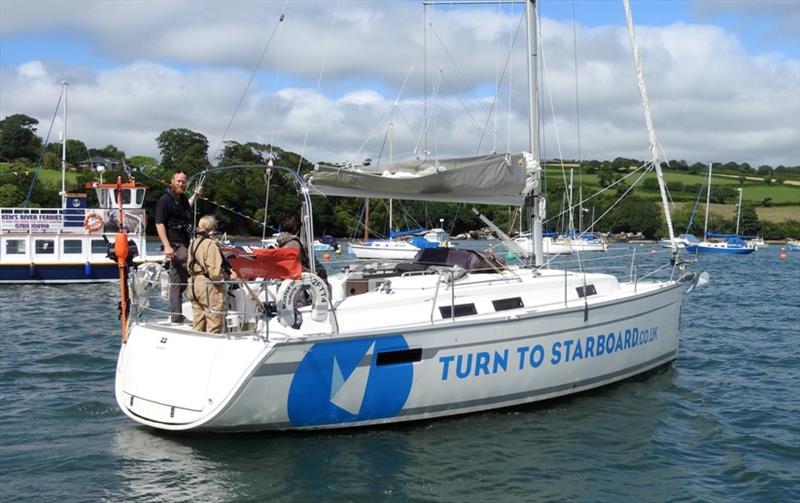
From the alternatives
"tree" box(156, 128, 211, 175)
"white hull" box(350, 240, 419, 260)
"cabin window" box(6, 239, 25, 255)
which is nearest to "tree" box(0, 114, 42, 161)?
"tree" box(156, 128, 211, 175)

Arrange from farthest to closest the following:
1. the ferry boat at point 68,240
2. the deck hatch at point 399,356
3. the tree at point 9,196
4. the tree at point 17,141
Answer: the tree at point 17,141 < the tree at point 9,196 < the ferry boat at point 68,240 < the deck hatch at point 399,356

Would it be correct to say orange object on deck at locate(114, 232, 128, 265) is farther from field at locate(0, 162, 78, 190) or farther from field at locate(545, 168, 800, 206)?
field at locate(545, 168, 800, 206)

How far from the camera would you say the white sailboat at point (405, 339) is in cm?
878

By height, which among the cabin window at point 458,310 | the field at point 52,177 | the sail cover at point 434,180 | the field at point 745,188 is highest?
the field at point 745,188

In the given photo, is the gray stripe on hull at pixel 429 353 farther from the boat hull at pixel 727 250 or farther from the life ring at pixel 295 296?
the boat hull at pixel 727 250

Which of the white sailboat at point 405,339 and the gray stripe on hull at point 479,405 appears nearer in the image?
the white sailboat at point 405,339

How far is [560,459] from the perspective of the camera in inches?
360

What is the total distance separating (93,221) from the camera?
32312mm

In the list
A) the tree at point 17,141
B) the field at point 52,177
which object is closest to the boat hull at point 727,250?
the field at point 52,177

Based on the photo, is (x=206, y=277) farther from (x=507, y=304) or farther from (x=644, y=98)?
(x=644, y=98)

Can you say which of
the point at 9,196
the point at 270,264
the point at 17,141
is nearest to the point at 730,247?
the point at 9,196

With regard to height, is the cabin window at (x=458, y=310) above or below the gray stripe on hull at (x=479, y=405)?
above

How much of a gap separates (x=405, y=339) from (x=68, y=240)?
27.0 meters

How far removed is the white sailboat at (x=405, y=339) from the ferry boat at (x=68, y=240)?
75.2 feet
